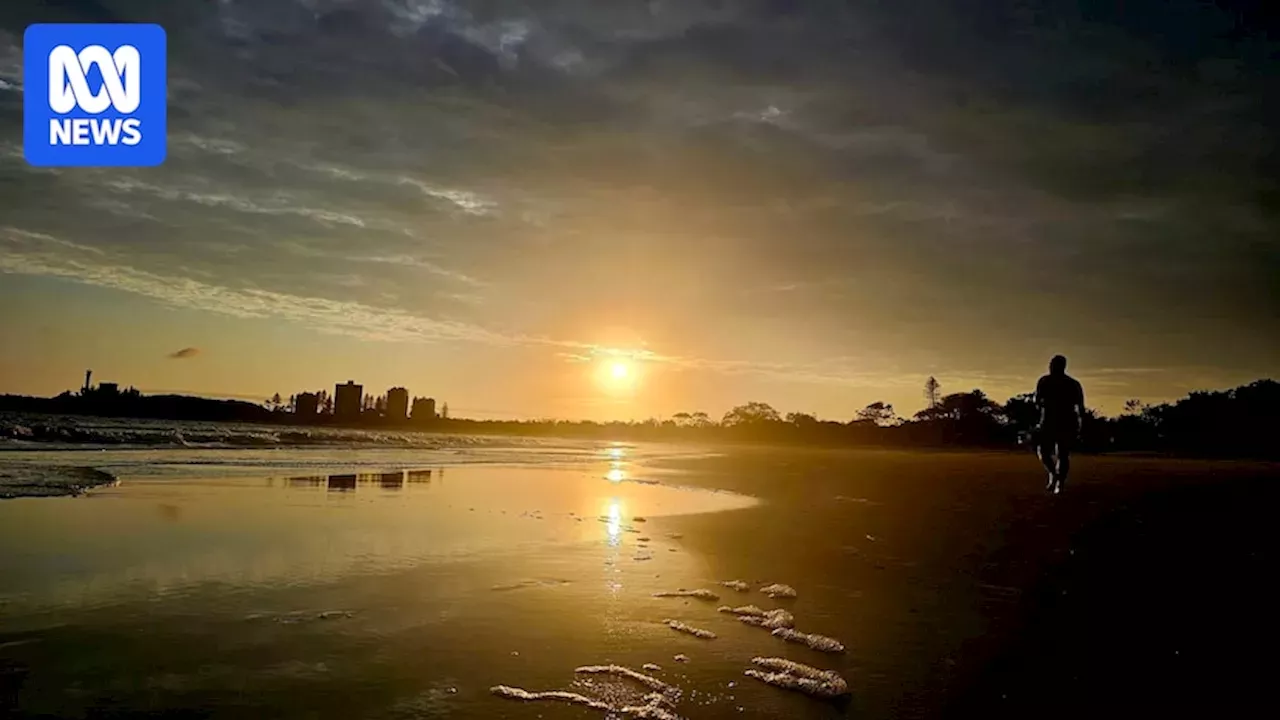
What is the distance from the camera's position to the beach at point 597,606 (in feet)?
19.0

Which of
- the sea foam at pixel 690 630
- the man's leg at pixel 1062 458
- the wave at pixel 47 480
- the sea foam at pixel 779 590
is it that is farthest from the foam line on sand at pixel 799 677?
the wave at pixel 47 480

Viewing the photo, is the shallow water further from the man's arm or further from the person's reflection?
the man's arm

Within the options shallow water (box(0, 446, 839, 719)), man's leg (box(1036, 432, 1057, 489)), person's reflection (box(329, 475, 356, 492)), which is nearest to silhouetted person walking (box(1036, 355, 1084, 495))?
man's leg (box(1036, 432, 1057, 489))

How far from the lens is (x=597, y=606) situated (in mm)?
8602

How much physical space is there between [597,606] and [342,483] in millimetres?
16522

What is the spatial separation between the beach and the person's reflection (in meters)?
2.96

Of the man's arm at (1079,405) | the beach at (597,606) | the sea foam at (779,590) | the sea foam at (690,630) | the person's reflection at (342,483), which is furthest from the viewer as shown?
the person's reflection at (342,483)

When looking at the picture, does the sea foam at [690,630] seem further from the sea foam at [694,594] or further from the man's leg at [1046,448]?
the man's leg at [1046,448]

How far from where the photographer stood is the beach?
A: 580 centimetres

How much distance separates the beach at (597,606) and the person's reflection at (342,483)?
2965 mm

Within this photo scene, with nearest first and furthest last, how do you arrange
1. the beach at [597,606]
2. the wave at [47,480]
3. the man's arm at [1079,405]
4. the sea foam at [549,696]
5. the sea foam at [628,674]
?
→ the sea foam at [549,696] < the beach at [597,606] < the sea foam at [628,674] < the man's arm at [1079,405] < the wave at [47,480]

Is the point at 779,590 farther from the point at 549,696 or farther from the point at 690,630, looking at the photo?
the point at 549,696

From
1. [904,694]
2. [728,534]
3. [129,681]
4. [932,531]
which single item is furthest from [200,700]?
[932,531]

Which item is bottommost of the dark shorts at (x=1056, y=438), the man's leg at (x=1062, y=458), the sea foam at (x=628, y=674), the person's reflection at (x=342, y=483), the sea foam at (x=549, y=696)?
the person's reflection at (x=342, y=483)
